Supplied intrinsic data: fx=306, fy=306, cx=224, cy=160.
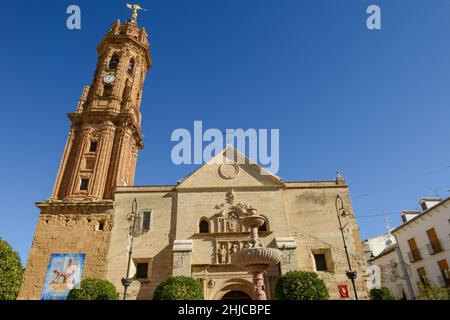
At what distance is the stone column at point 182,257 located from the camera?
20438 mm

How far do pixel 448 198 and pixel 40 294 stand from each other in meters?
32.3

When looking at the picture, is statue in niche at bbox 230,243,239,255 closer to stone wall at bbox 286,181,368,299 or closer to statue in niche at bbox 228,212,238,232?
statue in niche at bbox 228,212,238,232

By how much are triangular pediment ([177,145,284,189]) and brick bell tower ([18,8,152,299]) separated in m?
6.85

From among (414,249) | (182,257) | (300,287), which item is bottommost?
(300,287)

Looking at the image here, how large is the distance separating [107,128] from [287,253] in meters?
20.0

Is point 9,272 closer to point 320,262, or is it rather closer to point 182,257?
point 182,257

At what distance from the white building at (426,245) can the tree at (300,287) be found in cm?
1427

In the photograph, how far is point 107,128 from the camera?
2930 centimetres

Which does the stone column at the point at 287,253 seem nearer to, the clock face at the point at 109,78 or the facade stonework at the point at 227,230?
the facade stonework at the point at 227,230

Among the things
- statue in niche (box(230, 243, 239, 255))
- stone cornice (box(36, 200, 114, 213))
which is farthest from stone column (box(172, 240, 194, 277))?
stone cornice (box(36, 200, 114, 213))

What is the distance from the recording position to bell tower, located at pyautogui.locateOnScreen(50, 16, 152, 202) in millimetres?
26938

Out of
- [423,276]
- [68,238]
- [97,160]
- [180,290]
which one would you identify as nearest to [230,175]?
[180,290]

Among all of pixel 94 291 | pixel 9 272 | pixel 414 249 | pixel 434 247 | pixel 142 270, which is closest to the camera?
pixel 94 291

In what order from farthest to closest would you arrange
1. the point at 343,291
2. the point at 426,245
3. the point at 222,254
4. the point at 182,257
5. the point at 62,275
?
the point at 426,245 < the point at 62,275 < the point at 222,254 < the point at 182,257 < the point at 343,291
